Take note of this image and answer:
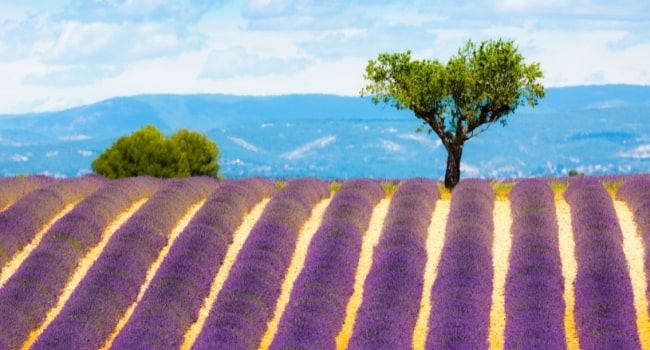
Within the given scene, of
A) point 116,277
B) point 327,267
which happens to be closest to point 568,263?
point 327,267

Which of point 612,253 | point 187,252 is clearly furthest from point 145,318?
point 612,253

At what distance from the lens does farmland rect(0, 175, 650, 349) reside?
50.1 feet

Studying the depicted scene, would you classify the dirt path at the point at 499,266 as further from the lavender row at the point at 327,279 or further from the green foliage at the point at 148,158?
the green foliage at the point at 148,158

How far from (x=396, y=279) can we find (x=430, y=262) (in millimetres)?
1811

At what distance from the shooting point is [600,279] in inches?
675

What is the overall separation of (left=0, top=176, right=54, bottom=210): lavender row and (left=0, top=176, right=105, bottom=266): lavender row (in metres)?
0.60

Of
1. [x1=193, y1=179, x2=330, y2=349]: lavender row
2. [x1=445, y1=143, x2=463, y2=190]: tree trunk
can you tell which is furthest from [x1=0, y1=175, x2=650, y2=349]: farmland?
[x1=445, y1=143, x2=463, y2=190]: tree trunk

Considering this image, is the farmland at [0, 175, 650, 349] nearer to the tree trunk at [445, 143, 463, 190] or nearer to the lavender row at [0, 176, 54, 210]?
the lavender row at [0, 176, 54, 210]

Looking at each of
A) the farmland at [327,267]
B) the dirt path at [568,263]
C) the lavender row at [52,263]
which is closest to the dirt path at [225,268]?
the farmland at [327,267]

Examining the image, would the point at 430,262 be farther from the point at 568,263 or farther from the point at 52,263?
the point at 52,263

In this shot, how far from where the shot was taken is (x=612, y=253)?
18.4 metres

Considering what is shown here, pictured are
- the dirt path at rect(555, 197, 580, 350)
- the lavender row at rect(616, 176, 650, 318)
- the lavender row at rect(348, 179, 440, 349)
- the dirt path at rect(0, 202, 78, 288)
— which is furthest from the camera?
the lavender row at rect(616, 176, 650, 318)

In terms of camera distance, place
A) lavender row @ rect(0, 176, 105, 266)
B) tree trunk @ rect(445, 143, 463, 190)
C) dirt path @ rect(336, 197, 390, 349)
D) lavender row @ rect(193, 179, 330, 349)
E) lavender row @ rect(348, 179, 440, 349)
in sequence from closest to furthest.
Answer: lavender row @ rect(348, 179, 440, 349) < lavender row @ rect(193, 179, 330, 349) < dirt path @ rect(336, 197, 390, 349) < lavender row @ rect(0, 176, 105, 266) < tree trunk @ rect(445, 143, 463, 190)

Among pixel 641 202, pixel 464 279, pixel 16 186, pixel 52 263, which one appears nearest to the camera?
pixel 464 279
